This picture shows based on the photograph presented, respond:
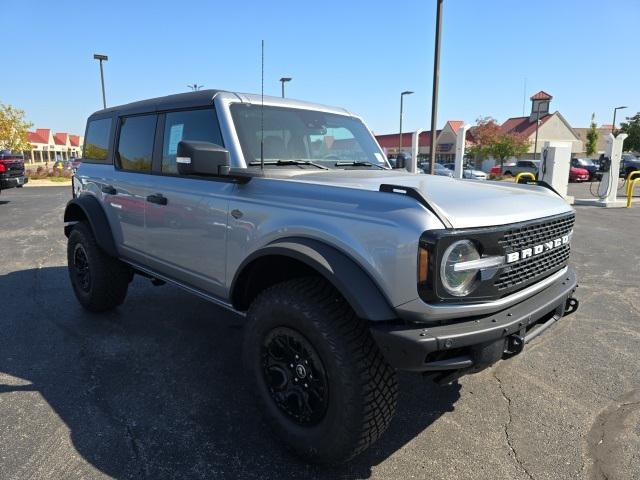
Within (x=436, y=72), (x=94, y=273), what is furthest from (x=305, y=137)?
(x=436, y=72)

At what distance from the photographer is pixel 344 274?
2.14 m

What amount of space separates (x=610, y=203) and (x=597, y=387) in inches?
558

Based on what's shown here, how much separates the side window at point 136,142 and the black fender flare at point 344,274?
6.56ft

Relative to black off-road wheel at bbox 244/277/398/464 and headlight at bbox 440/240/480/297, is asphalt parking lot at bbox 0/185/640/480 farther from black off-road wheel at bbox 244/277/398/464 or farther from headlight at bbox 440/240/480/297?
headlight at bbox 440/240/480/297

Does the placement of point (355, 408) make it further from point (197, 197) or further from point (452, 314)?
point (197, 197)

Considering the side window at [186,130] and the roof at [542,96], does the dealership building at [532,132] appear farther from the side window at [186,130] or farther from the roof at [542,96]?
the side window at [186,130]

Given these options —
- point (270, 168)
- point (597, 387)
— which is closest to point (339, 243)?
point (270, 168)

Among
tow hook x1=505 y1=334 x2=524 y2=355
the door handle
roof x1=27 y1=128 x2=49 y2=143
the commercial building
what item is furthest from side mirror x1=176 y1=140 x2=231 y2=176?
roof x1=27 y1=128 x2=49 y2=143

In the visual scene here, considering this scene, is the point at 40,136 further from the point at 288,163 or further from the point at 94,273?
the point at 288,163

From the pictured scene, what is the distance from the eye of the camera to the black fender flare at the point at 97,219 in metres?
4.20

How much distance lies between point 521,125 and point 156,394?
62.8 meters

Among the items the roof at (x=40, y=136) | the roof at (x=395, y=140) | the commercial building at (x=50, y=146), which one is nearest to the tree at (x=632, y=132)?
the roof at (x=395, y=140)

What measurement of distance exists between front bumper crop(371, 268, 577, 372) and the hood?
0.45 meters

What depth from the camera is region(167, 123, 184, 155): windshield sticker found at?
3517mm
